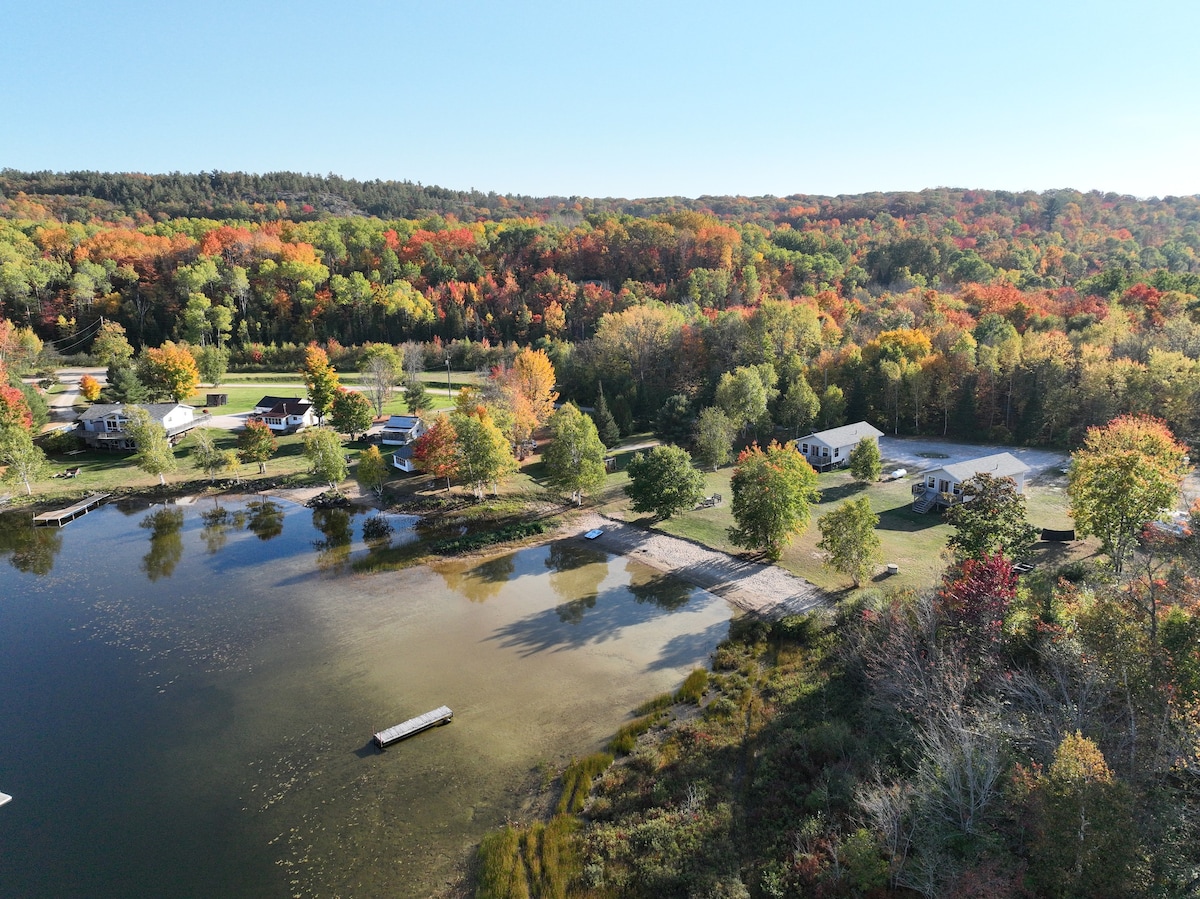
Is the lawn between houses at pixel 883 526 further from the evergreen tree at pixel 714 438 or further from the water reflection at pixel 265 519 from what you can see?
the water reflection at pixel 265 519

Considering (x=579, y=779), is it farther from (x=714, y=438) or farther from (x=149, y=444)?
(x=149, y=444)

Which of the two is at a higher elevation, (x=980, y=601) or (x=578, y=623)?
(x=980, y=601)

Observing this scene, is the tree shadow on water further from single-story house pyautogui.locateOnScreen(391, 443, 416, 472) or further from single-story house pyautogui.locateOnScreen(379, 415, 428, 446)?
single-story house pyautogui.locateOnScreen(379, 415, 428, 446)

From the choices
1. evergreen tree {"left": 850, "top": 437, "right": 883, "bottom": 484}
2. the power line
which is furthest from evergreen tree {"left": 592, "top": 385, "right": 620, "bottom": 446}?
the power line

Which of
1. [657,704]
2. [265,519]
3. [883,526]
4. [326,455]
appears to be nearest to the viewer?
[657,704]

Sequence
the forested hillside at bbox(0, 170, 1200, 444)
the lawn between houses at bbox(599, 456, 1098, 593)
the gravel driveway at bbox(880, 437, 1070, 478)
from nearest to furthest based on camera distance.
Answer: the lawn between houses at bbox(599, 456, 1098, 593) < the gravel driveway at bbox(880, 437, 1070, 478) < the forested hillside at bbox(0, 170, 1200, 444)

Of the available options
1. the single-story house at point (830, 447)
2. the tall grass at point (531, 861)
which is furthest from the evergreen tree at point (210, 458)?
the single-story house at point (830, 447)

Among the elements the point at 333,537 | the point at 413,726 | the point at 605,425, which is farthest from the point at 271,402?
the point at 413,726
